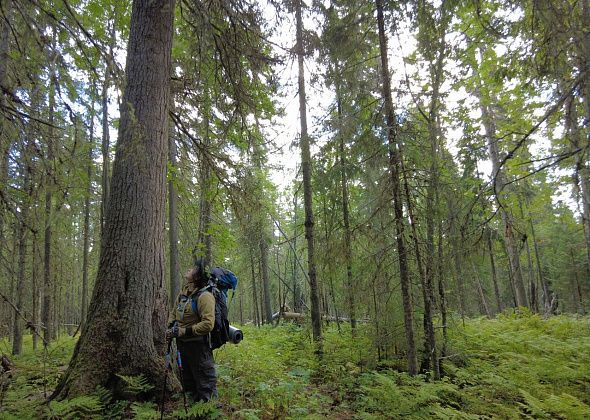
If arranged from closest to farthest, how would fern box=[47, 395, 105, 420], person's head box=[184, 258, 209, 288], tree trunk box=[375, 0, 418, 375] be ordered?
fern box=[47, 395, 105, 420]
person's head box=[184, 258, 209, 288]
tree trunk box=[375, 0, 418, 375]

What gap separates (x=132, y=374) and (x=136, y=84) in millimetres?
3487

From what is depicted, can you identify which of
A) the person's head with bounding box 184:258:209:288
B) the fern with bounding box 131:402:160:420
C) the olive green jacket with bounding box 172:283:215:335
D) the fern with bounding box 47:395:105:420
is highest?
the person's head with bounding box 184:258:209:288

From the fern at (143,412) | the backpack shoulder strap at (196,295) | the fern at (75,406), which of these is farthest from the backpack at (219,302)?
the fern at (75,406)

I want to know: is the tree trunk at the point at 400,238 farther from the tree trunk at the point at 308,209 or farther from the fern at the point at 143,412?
the fern at the point at 143,412

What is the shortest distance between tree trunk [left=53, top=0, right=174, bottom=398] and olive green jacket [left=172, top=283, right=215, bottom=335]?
0.82 ft

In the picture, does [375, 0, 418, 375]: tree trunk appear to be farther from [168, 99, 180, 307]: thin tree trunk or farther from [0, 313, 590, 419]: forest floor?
[168, 99, 180, 307]: thin tree trunk

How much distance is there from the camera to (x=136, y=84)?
4.38 meters

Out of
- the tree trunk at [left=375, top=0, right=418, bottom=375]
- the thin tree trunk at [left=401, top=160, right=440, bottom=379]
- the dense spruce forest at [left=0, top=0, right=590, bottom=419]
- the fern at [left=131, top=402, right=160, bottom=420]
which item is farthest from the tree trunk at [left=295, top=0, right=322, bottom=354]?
the fern at [left=131, top=402, right=160, bottom=420]

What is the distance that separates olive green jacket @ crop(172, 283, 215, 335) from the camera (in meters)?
4.14

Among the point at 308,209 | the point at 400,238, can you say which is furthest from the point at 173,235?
the point at 400,238

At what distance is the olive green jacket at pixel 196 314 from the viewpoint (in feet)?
13.6

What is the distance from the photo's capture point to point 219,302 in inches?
177

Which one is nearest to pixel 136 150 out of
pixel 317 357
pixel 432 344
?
pixel 432 344

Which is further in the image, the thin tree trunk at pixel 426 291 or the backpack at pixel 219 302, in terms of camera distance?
the thin tree trunk at pixel 426 291
